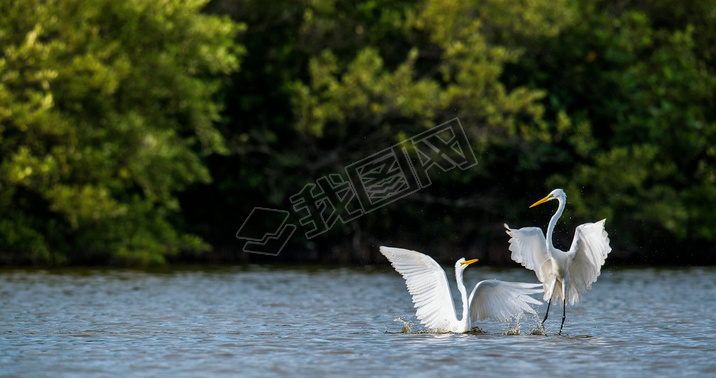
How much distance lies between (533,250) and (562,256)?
1.07 feet

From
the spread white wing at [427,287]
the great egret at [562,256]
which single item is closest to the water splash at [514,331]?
the great egret at [562,256]

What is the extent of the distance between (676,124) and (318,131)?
9.22 meters

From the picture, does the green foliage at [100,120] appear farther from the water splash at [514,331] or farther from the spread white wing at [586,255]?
the spread white wing at [586,255]

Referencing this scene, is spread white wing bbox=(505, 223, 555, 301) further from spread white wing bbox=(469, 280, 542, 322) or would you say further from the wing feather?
spread white wing bbox=(469, 280, 542, 322)

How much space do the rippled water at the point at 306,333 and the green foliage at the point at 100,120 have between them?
2514 millimetres

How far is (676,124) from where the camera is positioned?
27.9m

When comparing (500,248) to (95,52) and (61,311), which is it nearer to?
(95,52)

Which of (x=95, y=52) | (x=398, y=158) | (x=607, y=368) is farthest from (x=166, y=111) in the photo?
(x=607, y=368)

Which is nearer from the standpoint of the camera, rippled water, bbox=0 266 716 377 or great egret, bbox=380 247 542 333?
rippled water, bbox=0 266 716 377

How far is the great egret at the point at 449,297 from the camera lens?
11883 mm

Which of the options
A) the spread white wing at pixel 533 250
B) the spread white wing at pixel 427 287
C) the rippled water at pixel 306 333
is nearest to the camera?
the rippled water at pixel 306 333

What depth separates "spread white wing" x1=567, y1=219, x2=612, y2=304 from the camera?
1187cm

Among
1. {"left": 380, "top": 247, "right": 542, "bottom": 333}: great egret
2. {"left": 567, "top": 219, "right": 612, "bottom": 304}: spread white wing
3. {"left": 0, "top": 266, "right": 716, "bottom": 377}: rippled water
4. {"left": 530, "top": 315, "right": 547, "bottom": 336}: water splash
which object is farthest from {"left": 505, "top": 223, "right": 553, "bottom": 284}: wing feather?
{"left": 0, "top": 266, "right": 716, "bottom": 377}: rippled water

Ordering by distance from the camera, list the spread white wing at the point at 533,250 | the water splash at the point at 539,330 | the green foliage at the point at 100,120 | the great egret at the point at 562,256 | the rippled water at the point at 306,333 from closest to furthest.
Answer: the rippled water at the point at 306,333 → the great egret at the point at 562,256 → the spread white wing at the point at 533,250 → the water splash at the point at 539,330 → the green foliage at the point at 100,120
